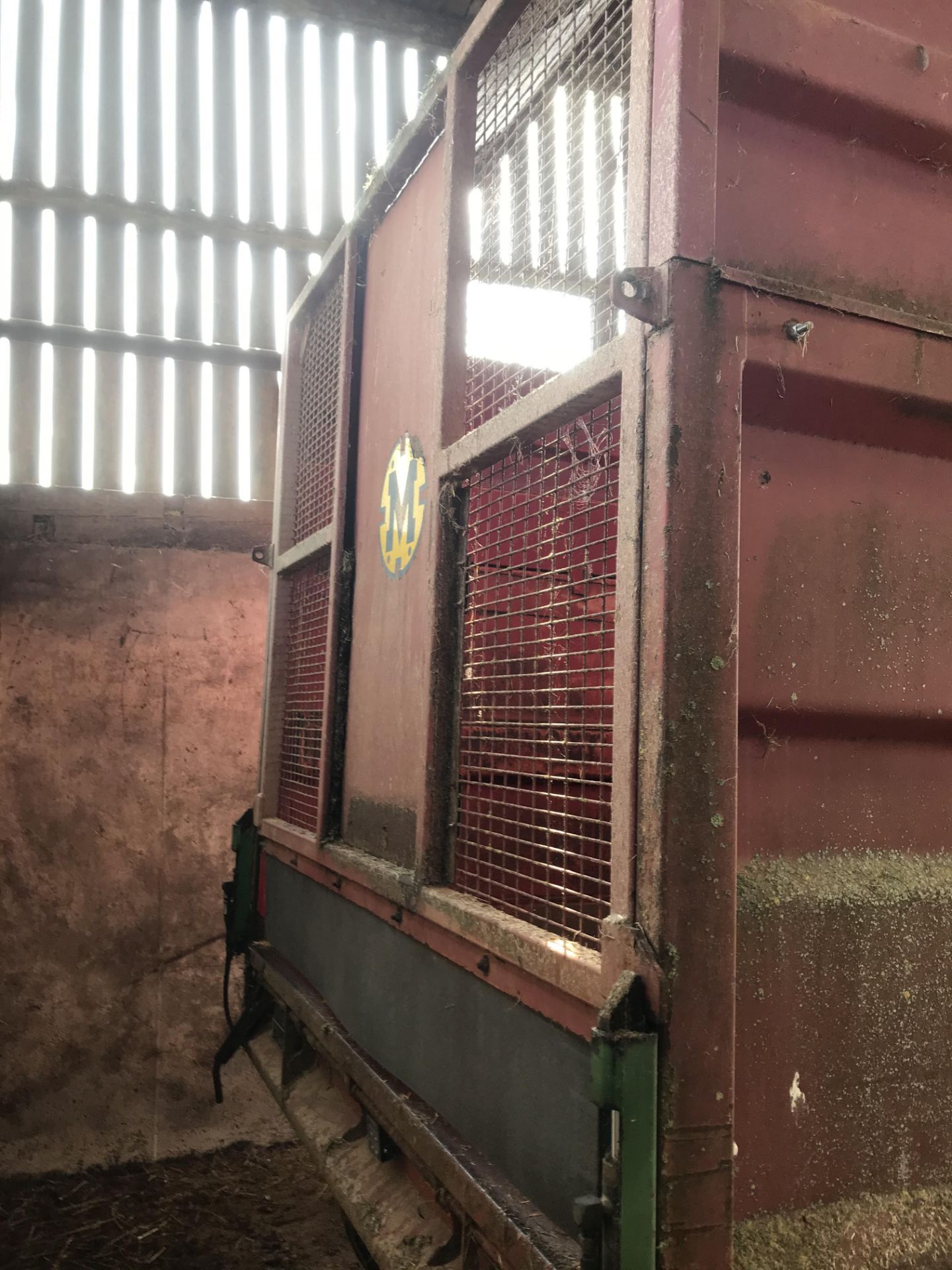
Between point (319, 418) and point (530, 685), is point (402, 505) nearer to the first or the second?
point (530, 685)

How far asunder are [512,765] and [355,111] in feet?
15.0

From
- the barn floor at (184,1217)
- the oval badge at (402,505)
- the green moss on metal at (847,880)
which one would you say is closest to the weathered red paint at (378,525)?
the oval badge at (402,505)

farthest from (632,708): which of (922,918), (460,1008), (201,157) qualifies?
(201,157)

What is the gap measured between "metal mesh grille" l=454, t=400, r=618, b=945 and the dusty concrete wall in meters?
2.83

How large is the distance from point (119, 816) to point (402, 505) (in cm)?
294

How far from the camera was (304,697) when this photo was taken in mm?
3131

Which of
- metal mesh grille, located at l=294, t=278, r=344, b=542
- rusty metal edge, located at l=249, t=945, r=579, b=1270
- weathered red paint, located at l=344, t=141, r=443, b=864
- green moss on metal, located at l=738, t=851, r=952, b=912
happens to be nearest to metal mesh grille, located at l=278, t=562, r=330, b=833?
metal mesh grille, located at l=294, t=278, r=344, b=542

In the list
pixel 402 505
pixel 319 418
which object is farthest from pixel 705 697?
pixel 319 418

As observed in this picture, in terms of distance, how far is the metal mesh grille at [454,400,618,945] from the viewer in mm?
1601

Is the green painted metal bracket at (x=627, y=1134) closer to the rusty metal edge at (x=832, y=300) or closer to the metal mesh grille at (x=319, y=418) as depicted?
the rusty metal edge at (x=832, y=300)

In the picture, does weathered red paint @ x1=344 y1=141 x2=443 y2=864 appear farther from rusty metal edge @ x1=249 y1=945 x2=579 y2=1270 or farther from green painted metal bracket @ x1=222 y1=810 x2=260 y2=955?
green painted metal bracket @ x1=222 y1=810 x2=260 y2=955

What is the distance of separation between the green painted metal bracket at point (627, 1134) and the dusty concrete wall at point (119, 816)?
374 cm

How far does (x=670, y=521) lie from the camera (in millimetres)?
1183

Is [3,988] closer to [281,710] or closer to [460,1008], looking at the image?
[281,710]
